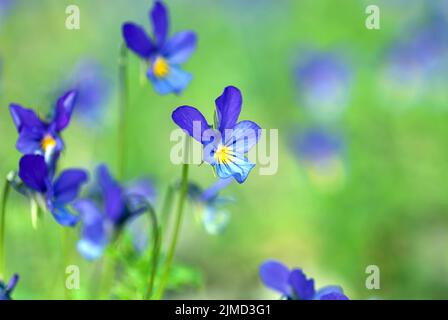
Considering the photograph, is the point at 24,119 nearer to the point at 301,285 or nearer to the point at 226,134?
the point at 226,134

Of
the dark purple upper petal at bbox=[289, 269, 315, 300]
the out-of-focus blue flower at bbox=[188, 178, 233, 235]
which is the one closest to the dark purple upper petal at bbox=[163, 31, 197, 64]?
the out-of-focus blue flower at bbox=[188, 178, 233, 235]

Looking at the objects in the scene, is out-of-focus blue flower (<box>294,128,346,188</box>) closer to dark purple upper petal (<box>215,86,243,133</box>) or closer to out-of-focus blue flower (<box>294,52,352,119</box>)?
out-of-focus blue flower (<box>294,52,352,119</box>)

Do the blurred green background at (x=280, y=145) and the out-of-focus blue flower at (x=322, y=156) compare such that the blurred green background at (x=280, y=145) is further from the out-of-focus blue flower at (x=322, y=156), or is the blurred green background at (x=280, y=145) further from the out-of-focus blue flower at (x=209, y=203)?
the out-of-focus blue flower at (x=209, y=203)

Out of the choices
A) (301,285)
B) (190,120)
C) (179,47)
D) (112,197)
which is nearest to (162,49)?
(179,47)

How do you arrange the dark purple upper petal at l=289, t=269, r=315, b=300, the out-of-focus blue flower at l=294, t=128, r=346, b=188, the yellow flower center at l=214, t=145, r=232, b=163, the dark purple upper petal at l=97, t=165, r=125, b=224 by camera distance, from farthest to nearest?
the out-of-focus blue flower at l=294, t=128, r=346, b=188 → the dark purple upper petal at l=97, t=165, r=125, b=224 → the dark purple upper petal at l=289, t=269, r=315, b=300 → the yellow flower center at l=214, t=145, r=232, b=163

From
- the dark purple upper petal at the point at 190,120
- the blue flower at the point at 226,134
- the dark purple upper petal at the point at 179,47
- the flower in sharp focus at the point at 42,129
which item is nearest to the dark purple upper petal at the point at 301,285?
the blue flower at the point at 226,134

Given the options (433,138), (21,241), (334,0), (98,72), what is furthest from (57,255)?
(334,0)
